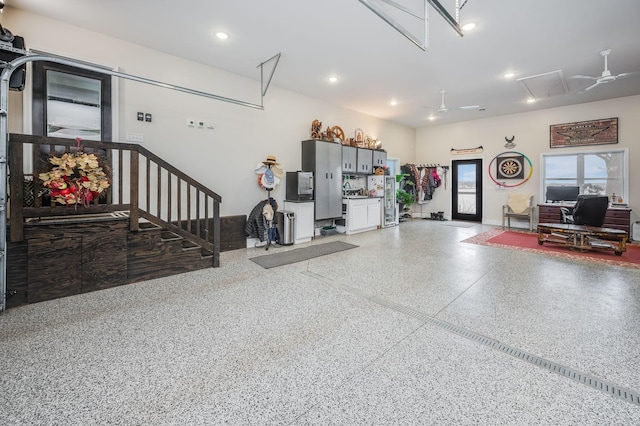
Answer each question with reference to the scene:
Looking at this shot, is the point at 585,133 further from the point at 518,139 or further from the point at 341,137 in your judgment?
the point at 341,137

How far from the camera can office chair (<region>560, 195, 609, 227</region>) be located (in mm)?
5109

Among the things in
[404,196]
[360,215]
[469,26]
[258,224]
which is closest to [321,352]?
[258,224]

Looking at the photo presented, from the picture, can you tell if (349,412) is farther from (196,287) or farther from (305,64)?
(305,64)

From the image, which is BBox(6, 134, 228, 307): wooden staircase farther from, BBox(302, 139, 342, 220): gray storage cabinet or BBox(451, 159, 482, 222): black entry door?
BBox(451, 159, 482, 222): black entry door

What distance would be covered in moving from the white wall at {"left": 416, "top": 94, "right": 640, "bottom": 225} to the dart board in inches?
9.2

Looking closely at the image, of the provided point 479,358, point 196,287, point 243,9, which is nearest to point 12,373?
point 196,287

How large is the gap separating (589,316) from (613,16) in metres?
3.53

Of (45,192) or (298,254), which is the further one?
(298,254)

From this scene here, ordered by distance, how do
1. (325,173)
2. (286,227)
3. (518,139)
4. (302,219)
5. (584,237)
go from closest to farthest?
(584,237) → (286,227) → (302,219) → (325,173) → (518,139)

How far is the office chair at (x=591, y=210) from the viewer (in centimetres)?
511

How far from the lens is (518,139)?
26.0 ft

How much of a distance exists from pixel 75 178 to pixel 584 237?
7.74m

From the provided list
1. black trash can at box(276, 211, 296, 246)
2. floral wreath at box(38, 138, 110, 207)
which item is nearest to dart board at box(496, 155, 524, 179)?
black trash can at box(276, 211, 296, 246)

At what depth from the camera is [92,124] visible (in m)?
3.83
